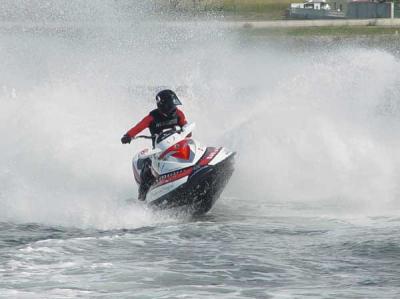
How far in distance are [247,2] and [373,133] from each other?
48891mm

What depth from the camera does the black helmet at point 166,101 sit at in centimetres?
1220

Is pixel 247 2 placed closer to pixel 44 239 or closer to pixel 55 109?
pixel 55 109

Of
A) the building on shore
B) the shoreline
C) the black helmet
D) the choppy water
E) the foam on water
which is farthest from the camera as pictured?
the building on shore

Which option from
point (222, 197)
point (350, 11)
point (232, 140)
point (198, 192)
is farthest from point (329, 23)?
point (198, 192)

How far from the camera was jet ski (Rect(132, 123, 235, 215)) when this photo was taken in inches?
470

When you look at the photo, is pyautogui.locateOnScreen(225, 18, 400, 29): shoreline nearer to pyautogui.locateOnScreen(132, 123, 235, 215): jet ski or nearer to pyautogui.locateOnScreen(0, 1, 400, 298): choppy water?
pyautogui.locateOnScreen(0, 1, 400, 298): choppy water

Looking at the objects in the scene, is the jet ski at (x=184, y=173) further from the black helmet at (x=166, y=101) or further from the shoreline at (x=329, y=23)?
the shoreline at (x=329, y=23)

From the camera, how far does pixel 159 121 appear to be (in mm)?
12367

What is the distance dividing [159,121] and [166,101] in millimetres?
272

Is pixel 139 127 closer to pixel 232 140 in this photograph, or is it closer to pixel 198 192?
pixel 198 192

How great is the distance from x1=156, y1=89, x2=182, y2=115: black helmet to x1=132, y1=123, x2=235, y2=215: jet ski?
0.26m

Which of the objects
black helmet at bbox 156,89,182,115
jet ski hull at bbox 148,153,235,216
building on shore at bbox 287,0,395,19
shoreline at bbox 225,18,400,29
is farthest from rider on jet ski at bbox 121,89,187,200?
building on shore at bbox 287,0,395,19

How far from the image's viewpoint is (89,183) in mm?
14188

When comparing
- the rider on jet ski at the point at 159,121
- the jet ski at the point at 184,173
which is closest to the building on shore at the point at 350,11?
the rider on jet ski at the point at 159,121
